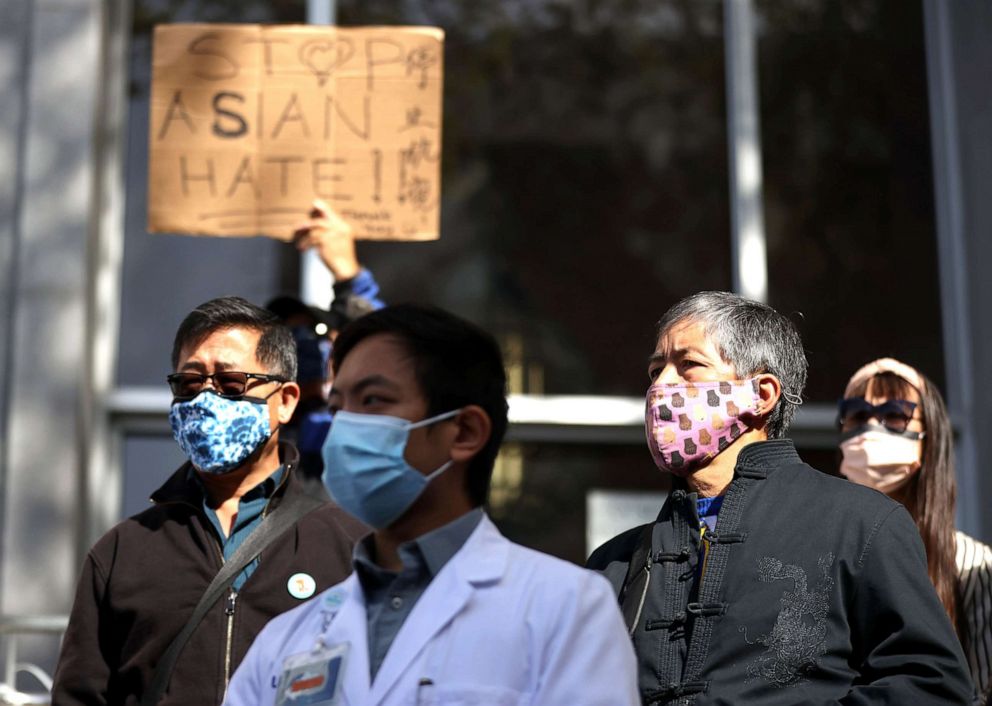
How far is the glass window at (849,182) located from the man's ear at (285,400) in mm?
3590

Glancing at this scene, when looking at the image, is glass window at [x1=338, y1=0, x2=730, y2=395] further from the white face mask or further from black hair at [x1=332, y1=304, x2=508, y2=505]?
black hair at [x1=332, y1=304, x2=508, y2=505]

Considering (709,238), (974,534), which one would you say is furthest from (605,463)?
(974,534)

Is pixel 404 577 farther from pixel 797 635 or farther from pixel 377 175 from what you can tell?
pixel 377 175

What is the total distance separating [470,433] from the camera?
3033 mm

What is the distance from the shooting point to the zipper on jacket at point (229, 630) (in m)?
3.85

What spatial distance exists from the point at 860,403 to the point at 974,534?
109 inches

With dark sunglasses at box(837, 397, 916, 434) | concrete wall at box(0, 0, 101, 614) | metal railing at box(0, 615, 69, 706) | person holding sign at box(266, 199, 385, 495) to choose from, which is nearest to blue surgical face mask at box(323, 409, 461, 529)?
person holding sign at box(266, 199, 385, 495)

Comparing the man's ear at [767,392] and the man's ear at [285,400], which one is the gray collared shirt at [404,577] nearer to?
the man's ear at [767,392]

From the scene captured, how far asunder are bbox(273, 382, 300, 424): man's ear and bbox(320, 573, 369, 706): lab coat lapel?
142cm

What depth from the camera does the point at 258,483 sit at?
423 cm

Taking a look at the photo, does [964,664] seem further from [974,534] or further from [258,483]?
[974,534]

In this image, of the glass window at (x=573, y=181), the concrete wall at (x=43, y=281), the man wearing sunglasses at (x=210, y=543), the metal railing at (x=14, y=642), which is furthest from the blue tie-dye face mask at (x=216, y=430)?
the glass window at (x=573, y=181)

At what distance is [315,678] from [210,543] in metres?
1.43

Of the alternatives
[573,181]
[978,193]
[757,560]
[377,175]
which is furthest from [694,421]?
[978,193]
